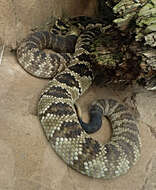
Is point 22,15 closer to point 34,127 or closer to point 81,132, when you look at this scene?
point 34,127

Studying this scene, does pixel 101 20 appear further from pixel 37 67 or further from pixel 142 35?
pixel 142 35

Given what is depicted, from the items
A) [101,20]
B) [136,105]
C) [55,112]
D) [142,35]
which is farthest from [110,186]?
[101,20]

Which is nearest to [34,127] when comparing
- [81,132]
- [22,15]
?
[81,132]

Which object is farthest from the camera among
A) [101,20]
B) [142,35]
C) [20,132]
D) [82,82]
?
[101,20]

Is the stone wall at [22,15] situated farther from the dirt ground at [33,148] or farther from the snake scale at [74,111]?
the dirt ground at [33,148]

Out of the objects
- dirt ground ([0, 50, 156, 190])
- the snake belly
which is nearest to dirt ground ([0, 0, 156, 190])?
dirt ground ([0, 50, 156, 190])

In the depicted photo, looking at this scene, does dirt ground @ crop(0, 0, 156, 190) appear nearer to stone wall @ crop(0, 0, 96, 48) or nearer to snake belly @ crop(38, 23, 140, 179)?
stone wall @ crop(0, 0, 96, 48)

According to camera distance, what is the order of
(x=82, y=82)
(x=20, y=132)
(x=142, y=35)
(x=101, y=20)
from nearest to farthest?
1. (x=20, y=132)
2. (x=142, y=35)
3. (x=82, y=82)
4. (x=101, y=20)

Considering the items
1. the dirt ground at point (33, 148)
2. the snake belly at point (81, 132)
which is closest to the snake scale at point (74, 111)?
the snake belly at point (81, 132)
